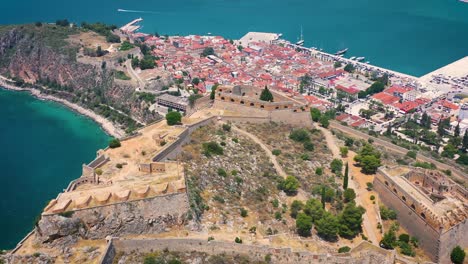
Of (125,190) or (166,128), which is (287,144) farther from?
(125,190)

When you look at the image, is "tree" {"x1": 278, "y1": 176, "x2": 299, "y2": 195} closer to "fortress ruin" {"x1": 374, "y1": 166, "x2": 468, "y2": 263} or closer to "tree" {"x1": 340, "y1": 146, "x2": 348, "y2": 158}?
"fortress ruin" {"x1": 374, "y1": 166, "x2": 468, "y2": 263}

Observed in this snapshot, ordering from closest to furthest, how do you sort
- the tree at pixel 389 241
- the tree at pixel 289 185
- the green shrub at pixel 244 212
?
the tree at pixel 389 241, the green shrub at pixel 244 212, the tree at pixel 289 185

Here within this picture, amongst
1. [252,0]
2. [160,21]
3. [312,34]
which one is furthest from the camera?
[252,0]

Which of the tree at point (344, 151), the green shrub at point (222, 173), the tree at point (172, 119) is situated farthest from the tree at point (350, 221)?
the tree at point (172, 119)

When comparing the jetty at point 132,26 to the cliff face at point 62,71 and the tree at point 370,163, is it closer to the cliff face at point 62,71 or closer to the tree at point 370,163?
the cliff face at point 62,71

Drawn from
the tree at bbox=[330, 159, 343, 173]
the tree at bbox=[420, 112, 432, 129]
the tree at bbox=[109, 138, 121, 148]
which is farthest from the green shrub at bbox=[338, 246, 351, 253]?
the tree at bbox=[420, 112, 432, 129]

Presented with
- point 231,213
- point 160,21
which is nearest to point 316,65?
point 160,21
